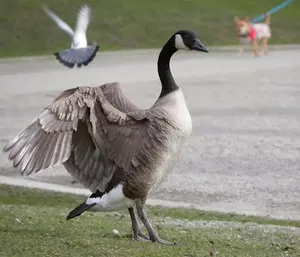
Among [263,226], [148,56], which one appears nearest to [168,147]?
[263,226]

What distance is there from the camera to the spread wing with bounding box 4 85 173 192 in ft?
23.6

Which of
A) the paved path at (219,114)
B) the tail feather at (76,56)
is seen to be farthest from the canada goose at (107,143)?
the tail feather at (76,56)

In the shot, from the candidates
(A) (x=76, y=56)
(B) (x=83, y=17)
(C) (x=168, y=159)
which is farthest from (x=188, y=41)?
(B) (x=83, y=17)

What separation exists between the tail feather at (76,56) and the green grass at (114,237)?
9346 mm

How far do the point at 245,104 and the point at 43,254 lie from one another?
14.2m

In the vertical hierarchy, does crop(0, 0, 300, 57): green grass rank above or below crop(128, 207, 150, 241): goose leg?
below

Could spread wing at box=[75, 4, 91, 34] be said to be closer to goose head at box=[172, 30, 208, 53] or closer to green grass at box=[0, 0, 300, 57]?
green grass at box=[0, 0, 300, 57]

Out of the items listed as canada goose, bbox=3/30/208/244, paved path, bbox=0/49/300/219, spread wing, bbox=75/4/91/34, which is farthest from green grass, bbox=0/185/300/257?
spread wing, bbox=75/4/91/34

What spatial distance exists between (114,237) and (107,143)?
94 cm

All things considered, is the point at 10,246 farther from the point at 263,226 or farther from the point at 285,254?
the point at 263,226

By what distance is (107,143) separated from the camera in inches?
296

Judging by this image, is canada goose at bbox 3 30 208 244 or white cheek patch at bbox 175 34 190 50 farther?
white cheek patch at bbox 175 34 190 50

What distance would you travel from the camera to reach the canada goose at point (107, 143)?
7.23 metres

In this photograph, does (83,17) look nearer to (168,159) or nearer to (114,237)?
(114,237)
